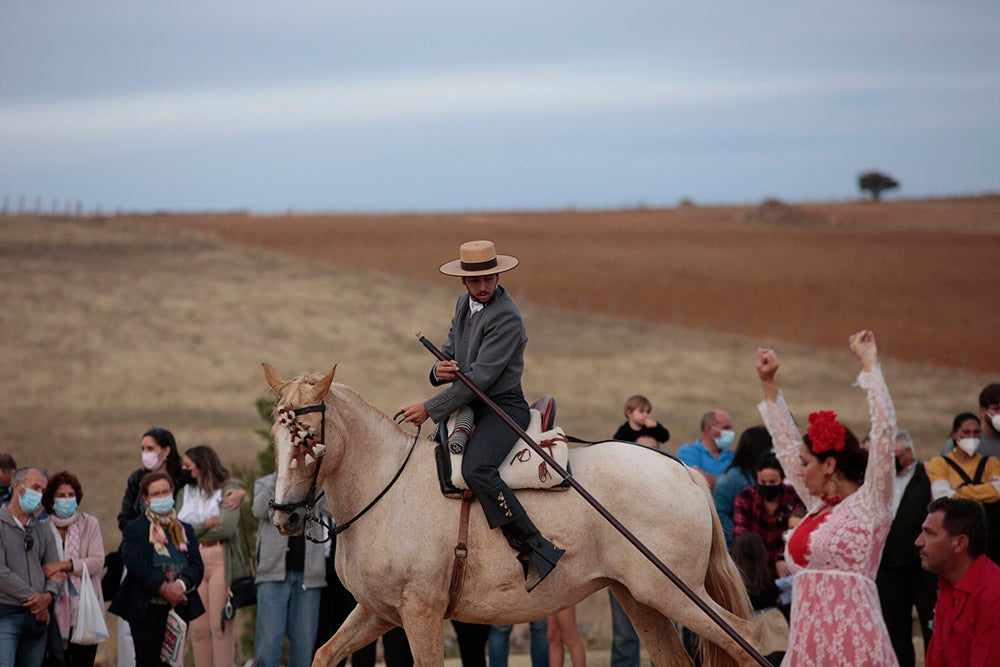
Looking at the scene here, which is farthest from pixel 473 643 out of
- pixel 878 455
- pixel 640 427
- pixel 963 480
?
pixel 878 455

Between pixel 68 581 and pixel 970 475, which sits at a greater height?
pixel 970 475

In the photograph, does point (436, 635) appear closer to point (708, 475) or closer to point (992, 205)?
point (708, 475)

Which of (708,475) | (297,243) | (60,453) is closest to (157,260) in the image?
(297,243)

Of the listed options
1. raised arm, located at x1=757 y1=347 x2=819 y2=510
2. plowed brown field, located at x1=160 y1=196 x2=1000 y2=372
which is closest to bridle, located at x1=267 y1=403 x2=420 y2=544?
raised arm, located at x1=757 y1=347 x2=819 y2=510

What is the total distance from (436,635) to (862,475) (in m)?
2.80

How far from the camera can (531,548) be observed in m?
7.46

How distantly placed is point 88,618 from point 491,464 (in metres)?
3.77

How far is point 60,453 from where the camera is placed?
3084cm

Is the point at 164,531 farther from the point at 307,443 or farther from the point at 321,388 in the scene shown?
the point at 321,388

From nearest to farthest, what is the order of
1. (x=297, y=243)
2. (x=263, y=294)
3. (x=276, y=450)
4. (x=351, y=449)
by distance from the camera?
(x=276, y=450), (x=351, y=449), (x=263, y=294), (x=297, y=243)

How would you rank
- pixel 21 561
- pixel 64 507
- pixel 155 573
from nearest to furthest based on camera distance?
pixel 21 561, pixel 155 573, pixel 64 507

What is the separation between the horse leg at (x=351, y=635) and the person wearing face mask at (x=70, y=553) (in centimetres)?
258

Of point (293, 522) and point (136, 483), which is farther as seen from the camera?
point (136, 483)

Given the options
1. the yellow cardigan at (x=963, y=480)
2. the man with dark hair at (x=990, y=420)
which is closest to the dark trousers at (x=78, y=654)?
the yellow cardigan at (x=963, y=480)
